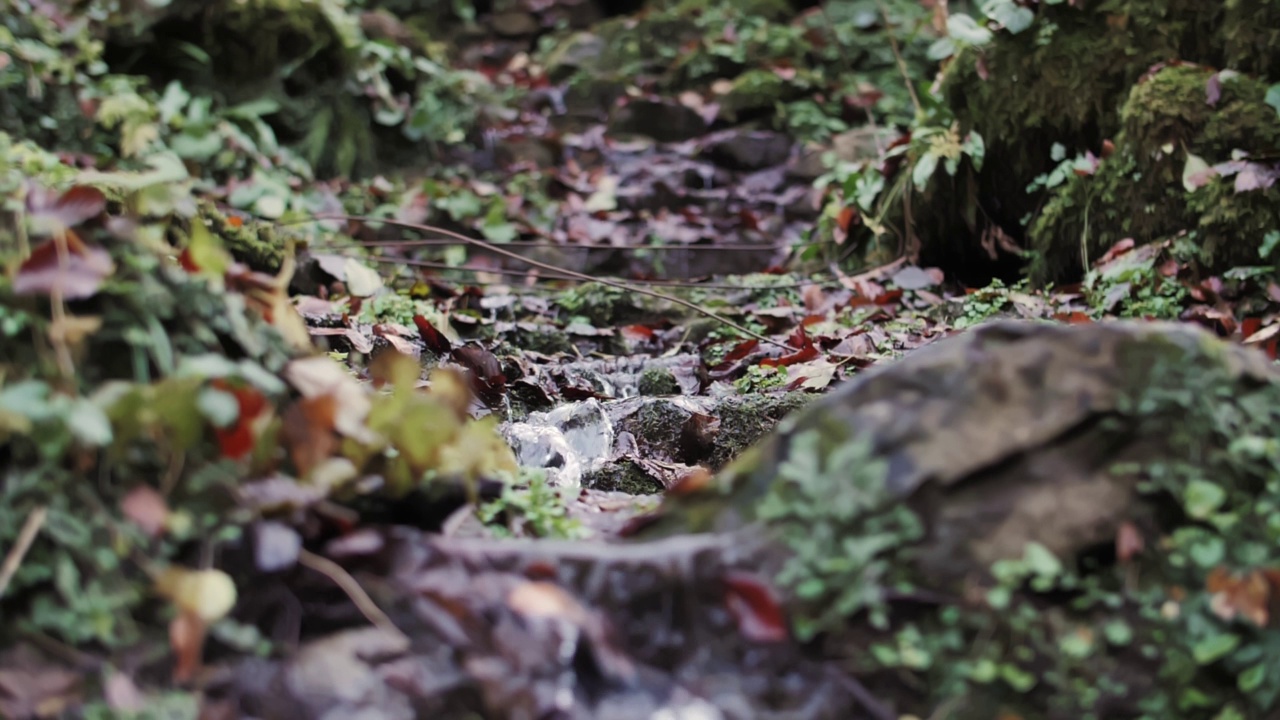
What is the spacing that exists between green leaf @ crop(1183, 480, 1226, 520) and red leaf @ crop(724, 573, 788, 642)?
656mm

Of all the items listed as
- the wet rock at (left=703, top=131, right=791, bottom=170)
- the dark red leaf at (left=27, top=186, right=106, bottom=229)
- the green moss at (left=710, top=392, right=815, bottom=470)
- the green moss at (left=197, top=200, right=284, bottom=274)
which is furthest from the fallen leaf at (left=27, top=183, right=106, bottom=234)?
the wet rock at (left=703, top=131, right=791, bottom=170)

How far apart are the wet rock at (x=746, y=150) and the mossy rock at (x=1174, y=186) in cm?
360

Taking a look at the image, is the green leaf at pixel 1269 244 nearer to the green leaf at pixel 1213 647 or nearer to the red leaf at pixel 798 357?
the red leaf at pixel 798 357

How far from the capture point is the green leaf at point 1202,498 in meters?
1.43

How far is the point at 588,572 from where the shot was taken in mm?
1458

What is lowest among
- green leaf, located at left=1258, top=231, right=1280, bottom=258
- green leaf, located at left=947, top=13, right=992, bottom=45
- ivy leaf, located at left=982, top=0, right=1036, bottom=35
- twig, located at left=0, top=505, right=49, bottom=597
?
green leaf, located at left=1258, top=231, right=1280, bottom=258

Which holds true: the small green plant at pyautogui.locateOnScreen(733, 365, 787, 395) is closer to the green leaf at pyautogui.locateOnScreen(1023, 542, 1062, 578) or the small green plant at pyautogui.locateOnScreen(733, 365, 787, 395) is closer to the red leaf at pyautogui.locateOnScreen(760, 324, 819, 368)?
the red leaf at pyautogui.locateOnScreen(760, 324, 819, 368)

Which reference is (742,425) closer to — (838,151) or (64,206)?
(64,206)

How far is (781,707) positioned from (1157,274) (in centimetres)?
327

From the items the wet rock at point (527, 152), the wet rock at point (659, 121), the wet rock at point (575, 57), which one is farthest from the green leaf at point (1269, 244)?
the wet rock at point (575, 57)

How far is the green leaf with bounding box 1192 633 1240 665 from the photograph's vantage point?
1385 mm

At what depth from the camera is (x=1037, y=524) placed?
4.75 feet

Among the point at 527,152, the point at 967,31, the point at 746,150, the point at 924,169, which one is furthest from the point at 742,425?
the point at 527,152

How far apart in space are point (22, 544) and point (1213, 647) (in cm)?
171
